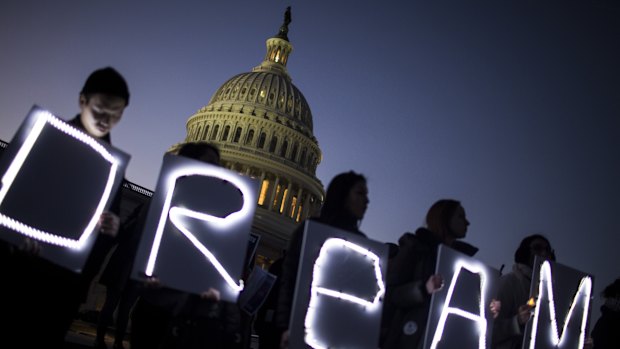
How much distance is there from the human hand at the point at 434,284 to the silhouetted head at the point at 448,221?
62 centimetres

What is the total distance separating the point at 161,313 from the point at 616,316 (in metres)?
5.21

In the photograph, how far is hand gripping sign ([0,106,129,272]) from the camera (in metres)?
3.08

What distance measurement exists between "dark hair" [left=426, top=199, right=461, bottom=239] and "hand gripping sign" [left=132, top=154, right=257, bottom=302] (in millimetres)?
1807

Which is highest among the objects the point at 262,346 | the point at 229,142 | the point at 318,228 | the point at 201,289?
the point at 229,142

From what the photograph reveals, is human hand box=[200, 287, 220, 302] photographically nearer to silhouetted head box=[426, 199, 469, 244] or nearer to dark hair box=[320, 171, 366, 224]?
dark hair box=[320, 171, 366, 224]

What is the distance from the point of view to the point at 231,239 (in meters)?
3.95

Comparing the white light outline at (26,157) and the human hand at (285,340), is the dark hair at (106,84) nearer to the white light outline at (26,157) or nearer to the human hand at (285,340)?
the white light outline at (26,157)

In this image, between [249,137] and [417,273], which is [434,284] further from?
[249,137]

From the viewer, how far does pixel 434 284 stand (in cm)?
429

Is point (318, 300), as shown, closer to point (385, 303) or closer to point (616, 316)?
point (385, 303)

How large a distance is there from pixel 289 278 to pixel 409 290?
3.63 feet

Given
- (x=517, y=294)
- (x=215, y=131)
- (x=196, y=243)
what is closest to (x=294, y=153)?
(x=215, y=131)

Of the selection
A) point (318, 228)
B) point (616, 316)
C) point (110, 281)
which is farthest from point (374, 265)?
point (616, 316)

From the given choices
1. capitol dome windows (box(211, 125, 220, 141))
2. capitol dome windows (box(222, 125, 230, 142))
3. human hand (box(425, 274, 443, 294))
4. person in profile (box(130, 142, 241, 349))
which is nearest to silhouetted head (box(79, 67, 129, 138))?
person in profile (box(130, 142, 241, 349))
